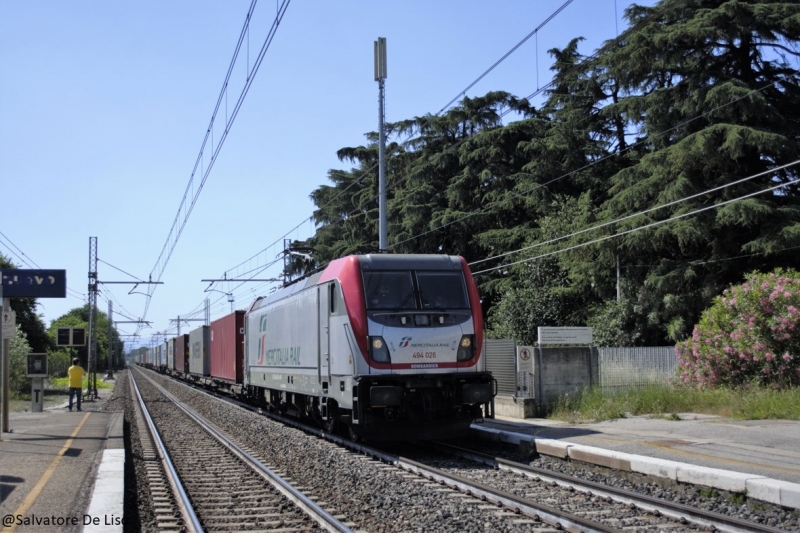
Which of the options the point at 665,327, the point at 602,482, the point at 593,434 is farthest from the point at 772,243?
the point at 602,482

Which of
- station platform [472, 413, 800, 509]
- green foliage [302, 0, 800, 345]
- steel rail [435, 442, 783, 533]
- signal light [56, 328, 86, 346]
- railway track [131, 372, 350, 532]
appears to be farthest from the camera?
signal light [56, 328, 86, 346]

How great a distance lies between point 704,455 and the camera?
35.0 feet

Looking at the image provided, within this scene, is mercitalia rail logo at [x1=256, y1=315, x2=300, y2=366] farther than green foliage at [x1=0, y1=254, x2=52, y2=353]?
No

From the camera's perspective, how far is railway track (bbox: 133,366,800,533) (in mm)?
7793

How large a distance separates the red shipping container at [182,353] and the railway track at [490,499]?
127 ft

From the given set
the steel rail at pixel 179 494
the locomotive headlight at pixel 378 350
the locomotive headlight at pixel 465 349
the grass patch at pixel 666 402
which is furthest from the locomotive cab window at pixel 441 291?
the grass patch at pixel 666 402

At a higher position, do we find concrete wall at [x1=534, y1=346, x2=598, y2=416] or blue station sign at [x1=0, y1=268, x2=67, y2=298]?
blue station sign at [x1=0, y1=268, x2=67, y2=298]

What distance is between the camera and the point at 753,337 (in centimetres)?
1805

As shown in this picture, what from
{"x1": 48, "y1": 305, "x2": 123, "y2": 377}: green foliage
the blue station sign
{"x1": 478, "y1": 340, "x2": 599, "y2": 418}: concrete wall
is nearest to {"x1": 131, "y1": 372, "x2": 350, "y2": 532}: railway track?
the blue station sign

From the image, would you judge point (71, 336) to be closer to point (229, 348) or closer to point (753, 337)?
point (229, 348)

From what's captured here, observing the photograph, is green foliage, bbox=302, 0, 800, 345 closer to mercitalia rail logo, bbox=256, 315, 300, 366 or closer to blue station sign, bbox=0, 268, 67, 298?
mercitalia rail logo, bbox=256, 315, 300, 366

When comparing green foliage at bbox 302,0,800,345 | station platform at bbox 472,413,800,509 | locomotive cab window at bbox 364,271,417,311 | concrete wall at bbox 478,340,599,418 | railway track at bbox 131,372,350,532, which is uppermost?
green foliage at bbox 302,0,800,345

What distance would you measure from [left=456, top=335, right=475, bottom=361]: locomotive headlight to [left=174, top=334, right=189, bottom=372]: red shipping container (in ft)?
124

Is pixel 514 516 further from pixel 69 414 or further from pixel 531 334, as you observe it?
pixel 531 334
